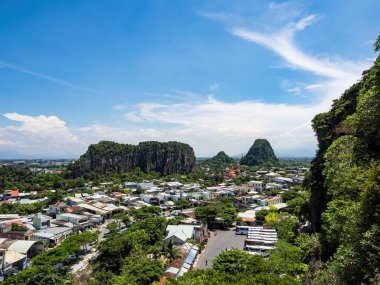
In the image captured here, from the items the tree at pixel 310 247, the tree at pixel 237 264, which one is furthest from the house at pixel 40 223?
the tree at pixel 310 247

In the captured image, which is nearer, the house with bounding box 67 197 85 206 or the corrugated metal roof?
the corrugated metal roof

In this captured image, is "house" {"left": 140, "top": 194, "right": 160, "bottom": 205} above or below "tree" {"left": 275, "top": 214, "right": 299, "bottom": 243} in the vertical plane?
below

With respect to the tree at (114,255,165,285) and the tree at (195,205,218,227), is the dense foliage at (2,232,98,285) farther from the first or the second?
the tree at (195,205,218,227)

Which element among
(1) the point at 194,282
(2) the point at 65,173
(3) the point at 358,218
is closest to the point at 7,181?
(2) the point at 65,173

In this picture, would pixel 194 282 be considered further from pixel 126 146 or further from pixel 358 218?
pixel 126 146

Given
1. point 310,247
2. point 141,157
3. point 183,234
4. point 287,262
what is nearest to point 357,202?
point 287,262

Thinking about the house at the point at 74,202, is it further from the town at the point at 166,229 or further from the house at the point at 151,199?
the house at the point at 151,199

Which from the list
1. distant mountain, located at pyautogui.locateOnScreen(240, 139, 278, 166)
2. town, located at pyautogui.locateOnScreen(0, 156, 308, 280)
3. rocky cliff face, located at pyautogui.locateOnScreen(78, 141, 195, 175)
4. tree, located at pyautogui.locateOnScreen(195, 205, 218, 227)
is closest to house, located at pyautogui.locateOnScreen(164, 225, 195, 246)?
town, located at pyautogui.locateOnScreen(0, 156, 308, 280)
